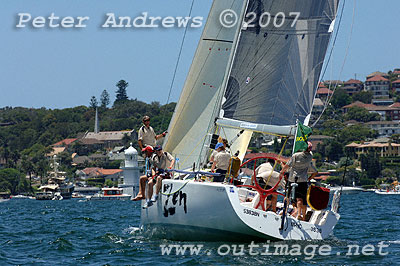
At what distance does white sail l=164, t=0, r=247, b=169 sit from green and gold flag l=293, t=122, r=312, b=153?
239 cm

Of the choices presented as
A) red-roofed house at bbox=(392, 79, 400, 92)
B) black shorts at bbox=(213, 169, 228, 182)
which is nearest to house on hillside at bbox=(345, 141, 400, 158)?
red-roofed house at bbox=(392, 79, 400, 92)

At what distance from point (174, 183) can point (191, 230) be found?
1019 mm

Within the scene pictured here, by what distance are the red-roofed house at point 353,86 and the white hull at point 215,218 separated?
174848 millimetres

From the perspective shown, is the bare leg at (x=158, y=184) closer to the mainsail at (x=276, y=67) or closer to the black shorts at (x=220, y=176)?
the black shorts at (x=220, y=176)

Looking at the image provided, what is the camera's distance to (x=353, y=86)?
193 m

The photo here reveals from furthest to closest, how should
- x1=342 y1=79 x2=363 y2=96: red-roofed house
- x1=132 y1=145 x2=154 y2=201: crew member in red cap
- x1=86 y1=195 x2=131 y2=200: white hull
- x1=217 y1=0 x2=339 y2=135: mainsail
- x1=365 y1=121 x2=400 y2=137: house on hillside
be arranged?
x1=342 y1=79 x2=363 y2=96: red-roofed house
x1=365 y1=121 x2=400 y2=137: house on hillside
x1=86 y1=195 x2=131 y2=200: white hull
x1=217 y1=0 x2=339 y2=135: mainsail
x1=132 y1=145 x2=154 y2=201: crew member in red cap

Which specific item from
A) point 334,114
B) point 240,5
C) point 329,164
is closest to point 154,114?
point 334,114

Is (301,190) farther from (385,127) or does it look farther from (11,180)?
(385,127)

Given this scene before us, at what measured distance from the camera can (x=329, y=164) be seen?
110 metres

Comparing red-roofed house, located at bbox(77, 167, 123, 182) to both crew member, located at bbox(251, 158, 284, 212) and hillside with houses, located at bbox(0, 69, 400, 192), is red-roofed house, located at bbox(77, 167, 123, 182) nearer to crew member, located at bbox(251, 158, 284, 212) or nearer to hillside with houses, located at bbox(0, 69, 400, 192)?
hillside with houses, located at bbox(0, 69, 400, 192)

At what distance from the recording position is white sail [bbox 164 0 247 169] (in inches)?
729

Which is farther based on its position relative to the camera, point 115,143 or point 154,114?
point 154,114

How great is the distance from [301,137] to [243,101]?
1624 mm

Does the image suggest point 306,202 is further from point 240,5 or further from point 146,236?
point 240,5
